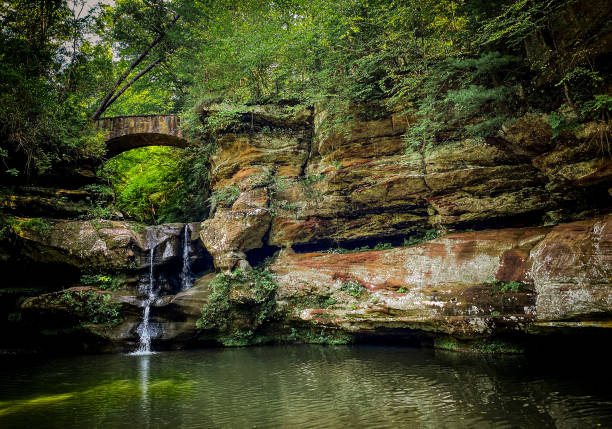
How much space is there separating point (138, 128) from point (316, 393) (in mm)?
16862

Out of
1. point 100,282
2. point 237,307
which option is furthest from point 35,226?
point 237,307

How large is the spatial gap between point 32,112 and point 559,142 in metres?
19.5

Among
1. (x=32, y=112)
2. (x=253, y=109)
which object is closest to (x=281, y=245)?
(x=253, y=109)

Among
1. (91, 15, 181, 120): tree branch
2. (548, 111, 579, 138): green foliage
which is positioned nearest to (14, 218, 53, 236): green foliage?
(91, 15, 181, 120): tree branch

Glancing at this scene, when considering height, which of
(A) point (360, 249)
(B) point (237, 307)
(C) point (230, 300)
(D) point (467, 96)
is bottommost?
(B) point (237, 307)

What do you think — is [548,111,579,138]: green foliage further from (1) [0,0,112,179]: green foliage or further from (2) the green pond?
(1) [0,0,112,179]: green foliage

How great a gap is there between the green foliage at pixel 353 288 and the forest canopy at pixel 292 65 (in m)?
5.58

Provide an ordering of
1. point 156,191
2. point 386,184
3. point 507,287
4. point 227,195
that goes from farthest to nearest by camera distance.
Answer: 1. point 156,191
2. point 227,195
3. point 386,184
4. point 507,287

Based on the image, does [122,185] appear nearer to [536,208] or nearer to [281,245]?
[281,245]

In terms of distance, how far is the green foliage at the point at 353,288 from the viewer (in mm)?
11836

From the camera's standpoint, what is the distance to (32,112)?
1375 centimetres

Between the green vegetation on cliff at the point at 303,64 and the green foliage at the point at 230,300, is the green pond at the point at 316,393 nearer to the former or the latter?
the green foliage at the point at 230,300

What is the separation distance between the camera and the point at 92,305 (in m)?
12.5

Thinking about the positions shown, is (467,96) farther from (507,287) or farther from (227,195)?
(227,195)
